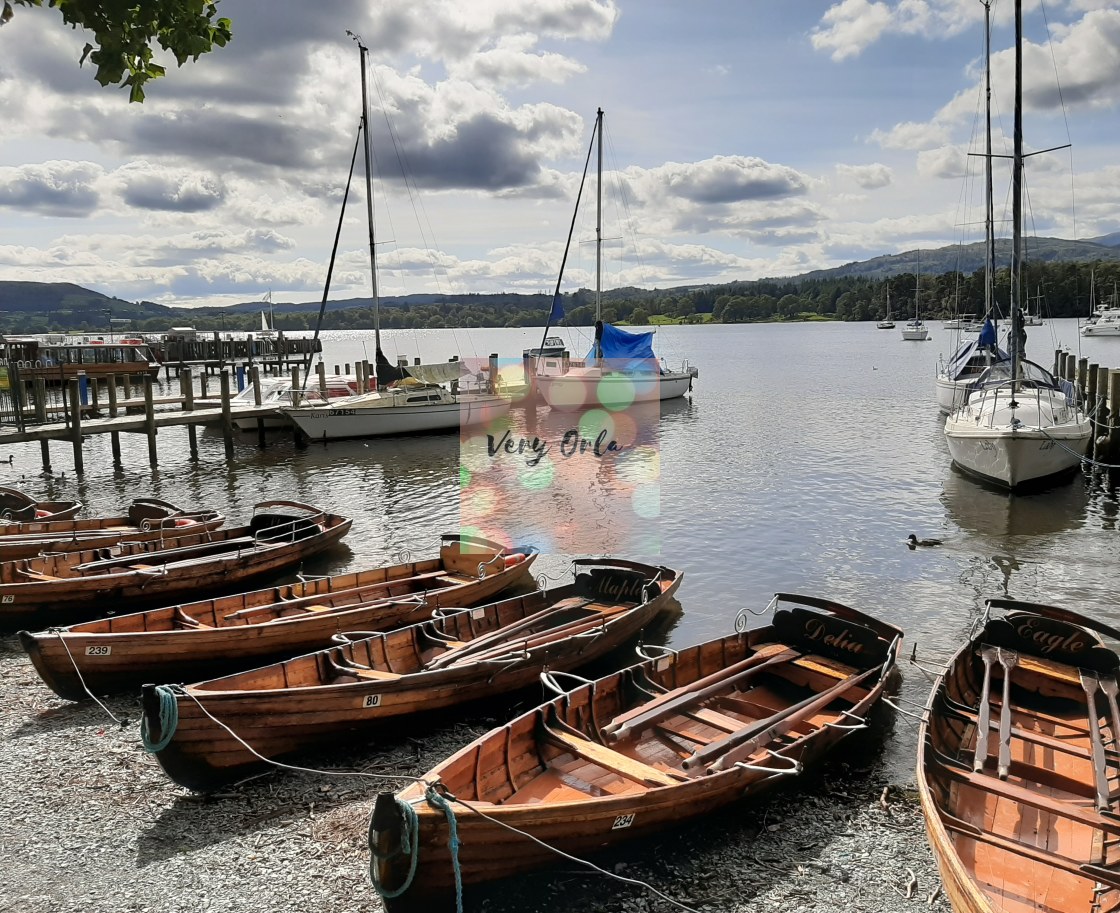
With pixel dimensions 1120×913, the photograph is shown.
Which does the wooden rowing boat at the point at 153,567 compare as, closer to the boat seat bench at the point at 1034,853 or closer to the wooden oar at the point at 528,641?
the wooden oar at the point at 528,641

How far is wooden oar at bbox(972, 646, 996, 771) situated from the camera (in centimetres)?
814

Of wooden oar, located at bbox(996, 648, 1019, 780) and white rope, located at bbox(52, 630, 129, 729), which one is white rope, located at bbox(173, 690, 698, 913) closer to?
white rope, located at bbox(52, 630, 129, 729)

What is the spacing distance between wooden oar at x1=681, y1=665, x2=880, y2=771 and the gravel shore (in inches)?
22.7

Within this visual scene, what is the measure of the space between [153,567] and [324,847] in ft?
30.3

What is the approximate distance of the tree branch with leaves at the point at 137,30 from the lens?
13.7 ft

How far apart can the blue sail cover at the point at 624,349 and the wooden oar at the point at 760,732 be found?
3821 centimetres

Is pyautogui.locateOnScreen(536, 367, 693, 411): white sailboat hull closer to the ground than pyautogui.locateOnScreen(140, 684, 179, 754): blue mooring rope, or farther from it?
farther from it

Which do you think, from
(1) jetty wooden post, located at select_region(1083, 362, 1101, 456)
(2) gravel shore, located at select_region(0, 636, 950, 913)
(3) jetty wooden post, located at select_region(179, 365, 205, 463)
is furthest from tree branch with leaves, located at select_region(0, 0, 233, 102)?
(3) jetty wooden post, located at select_region(179, 365, 205, 463)

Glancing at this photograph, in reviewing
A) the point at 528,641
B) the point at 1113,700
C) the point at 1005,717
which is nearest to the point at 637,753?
the point at 528,641

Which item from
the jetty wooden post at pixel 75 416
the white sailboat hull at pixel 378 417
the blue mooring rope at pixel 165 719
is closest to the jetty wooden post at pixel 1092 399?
the white sailboat hull at pixel 378 417

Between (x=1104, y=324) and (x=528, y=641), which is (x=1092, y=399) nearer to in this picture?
(x=528, y=641)

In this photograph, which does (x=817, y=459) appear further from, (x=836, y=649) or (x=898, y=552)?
(x=836, y=649)

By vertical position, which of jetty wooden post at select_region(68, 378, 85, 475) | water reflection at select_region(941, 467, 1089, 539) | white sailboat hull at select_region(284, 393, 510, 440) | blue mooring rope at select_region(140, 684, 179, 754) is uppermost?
jetty wooden post at select_region(68, 378, 85, 475)

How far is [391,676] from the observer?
9.84 metres
